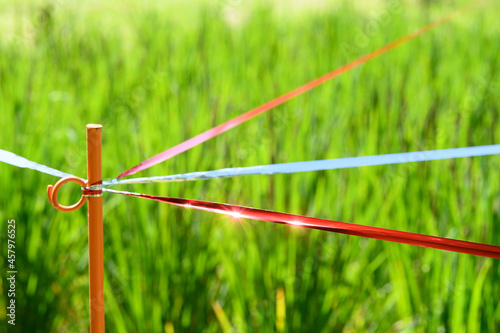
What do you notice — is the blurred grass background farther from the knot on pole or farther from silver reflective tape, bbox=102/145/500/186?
the knot on pole

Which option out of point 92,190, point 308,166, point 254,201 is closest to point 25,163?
point 92,190

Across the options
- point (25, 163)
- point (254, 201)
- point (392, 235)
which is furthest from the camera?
point (254, 201)

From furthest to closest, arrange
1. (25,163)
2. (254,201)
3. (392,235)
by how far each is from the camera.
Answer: (254,201) < (25,163) < (392,235)

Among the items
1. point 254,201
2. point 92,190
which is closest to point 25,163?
point 92,190

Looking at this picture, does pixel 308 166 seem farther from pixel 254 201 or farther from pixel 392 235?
pixel 254 201

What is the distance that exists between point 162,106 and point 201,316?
0.81m

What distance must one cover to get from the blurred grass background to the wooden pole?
0.47 m

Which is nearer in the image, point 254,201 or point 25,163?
point 25,163

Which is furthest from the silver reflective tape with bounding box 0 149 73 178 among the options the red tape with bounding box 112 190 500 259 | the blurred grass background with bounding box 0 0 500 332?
the blurred grass background with bounding box 0 0 500 332

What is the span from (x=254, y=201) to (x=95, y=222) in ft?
2.28

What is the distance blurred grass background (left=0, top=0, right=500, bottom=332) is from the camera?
1.16 metres

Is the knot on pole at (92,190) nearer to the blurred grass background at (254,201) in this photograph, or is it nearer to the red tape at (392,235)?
the red tape at (392,235)

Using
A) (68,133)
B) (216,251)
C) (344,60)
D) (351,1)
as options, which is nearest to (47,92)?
(68,133)

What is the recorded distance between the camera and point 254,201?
4.40 feet
